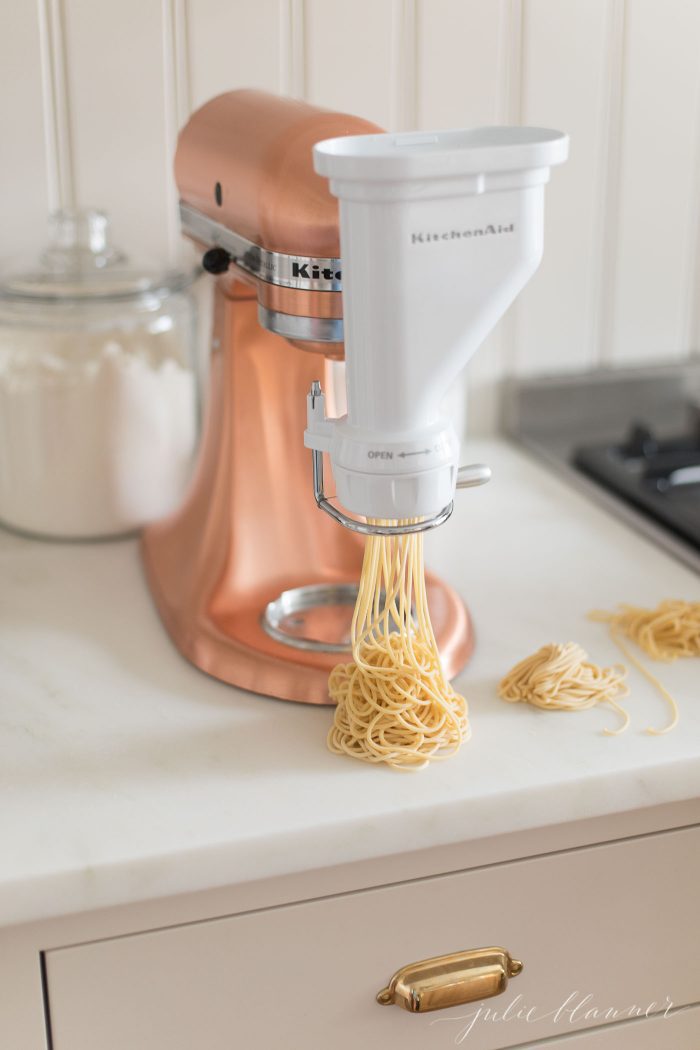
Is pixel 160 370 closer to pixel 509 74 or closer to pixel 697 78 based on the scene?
pixel 509 74

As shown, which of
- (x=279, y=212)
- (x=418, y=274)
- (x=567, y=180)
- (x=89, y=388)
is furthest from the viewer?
(x=567, y=180)

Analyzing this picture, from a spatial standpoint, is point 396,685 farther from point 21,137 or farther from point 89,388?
point 21,137

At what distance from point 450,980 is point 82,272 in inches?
26.4

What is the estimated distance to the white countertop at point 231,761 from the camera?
684 mm

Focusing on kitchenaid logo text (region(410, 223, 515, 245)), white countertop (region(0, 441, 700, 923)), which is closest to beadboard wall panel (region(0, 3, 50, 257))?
white countertop (region(0, 441, 700, 923))

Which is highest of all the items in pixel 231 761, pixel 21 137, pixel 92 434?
pixel 21 137

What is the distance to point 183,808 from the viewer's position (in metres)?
0.72

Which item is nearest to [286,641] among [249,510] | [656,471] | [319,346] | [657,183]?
[249,510]

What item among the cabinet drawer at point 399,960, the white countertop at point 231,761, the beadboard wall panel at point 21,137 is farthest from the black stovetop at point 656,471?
the beadboard wall panel at point 21,137

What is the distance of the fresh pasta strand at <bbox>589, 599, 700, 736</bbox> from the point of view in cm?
90

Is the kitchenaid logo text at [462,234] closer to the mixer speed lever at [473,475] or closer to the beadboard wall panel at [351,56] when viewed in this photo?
the mixer speed lever at [473,475]

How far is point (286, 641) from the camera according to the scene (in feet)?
2.82

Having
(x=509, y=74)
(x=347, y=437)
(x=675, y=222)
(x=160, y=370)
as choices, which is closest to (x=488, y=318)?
(x=347, y=437)

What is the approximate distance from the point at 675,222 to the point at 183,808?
38.5 inches
